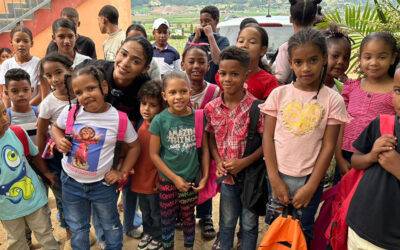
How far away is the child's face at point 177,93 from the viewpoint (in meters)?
2.67

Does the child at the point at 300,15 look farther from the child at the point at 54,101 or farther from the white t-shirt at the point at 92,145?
the child at the point at 54,101

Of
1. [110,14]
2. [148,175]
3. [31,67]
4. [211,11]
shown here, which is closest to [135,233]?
[148,175]

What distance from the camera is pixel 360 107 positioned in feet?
8.09

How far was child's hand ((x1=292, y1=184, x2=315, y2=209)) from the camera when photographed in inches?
89.9

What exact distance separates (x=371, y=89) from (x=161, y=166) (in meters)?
1.57

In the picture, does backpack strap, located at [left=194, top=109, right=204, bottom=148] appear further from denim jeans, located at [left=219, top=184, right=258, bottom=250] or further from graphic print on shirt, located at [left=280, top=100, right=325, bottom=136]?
graphic print on shirt, located at [left=280, top=100, right=325, bottom=136]

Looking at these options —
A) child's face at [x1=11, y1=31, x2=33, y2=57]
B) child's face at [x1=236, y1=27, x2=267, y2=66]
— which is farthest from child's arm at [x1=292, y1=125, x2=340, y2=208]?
child's face at [x1=11, y1=31, x2=33, y2=57]

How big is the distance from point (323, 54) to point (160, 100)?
4.21ft

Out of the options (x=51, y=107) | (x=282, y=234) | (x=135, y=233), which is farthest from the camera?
(x=135, y=233)

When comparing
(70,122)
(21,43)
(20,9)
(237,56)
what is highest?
(20,9)

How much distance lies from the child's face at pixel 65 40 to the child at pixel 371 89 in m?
2.81

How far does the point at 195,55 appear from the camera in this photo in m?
3.05

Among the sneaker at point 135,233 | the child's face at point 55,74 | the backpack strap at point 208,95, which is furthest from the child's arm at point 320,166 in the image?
the child's face at point 55,74

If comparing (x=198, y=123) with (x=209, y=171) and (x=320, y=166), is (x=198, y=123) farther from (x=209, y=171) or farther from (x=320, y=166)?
(x=320, y=166)
